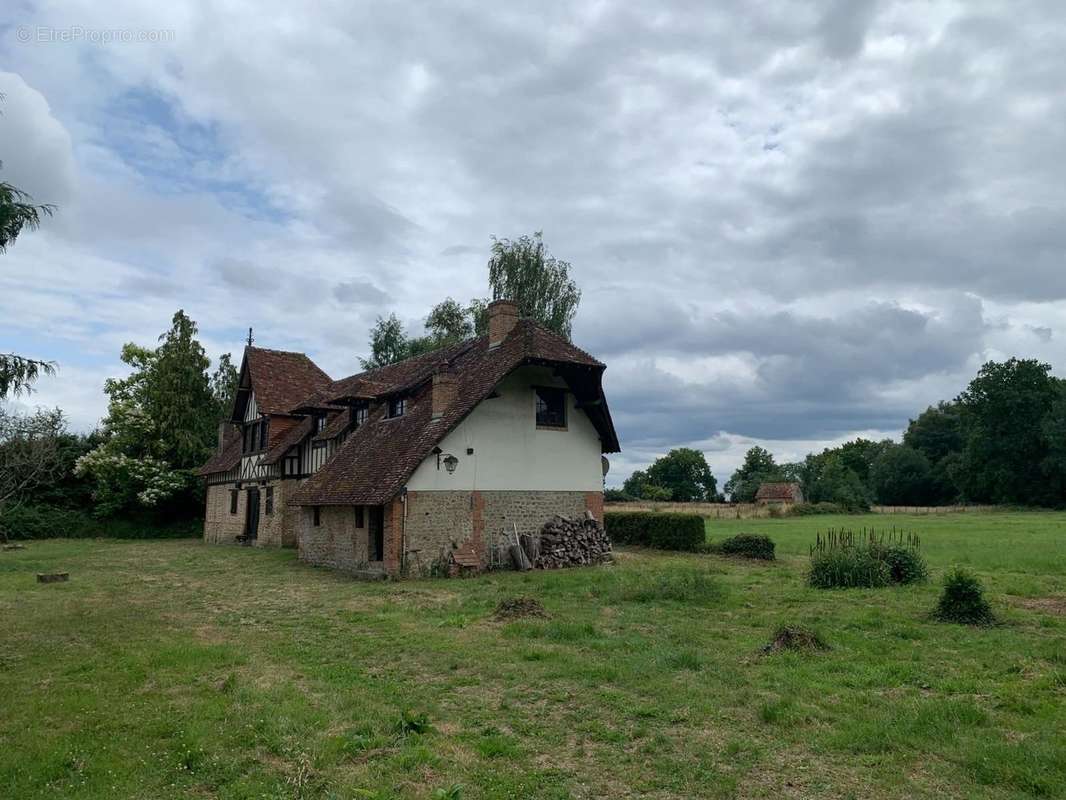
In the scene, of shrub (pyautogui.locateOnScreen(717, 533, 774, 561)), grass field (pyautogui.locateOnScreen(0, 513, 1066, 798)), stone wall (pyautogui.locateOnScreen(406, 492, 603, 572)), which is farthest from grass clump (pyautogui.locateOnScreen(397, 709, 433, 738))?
shrub (pyautogui.locateOnScreen(717, 533, 774, 561))

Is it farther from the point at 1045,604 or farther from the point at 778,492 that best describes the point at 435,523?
the point at 778,492

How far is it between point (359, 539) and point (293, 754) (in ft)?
50.8

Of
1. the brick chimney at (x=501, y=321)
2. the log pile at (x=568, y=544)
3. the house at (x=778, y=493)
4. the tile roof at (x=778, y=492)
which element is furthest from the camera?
the tile roof at (x=778, y=492)

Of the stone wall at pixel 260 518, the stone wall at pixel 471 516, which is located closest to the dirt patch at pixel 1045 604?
the stone wall at pixel 471 516

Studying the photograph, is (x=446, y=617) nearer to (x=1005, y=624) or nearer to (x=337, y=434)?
(x=1005, y=624)

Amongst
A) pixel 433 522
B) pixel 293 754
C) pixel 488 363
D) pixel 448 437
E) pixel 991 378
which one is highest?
pixel 991 378

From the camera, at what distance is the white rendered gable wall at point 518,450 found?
68.3 feet

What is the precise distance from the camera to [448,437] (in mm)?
20703

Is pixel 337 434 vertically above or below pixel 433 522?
above

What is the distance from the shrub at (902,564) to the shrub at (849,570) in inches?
8.4

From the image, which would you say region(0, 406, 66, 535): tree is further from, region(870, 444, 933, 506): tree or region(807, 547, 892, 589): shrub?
region(870, 444, 933, 506): tree

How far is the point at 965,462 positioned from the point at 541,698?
79.8 m

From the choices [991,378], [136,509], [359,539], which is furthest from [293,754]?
[991,378]

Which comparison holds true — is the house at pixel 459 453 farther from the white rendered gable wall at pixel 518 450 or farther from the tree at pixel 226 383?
the tree at pixel 226 383
